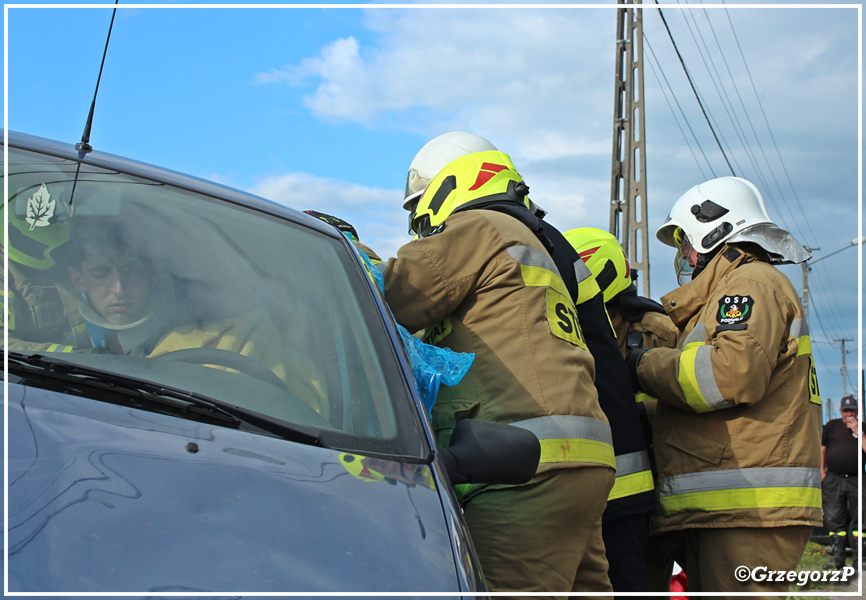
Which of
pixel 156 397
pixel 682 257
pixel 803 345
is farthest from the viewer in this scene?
pixel 682 257

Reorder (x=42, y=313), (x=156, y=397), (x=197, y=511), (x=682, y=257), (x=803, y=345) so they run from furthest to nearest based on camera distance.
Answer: (x=682, y=257) → (x=803, y=345) → (x=42, y=313) → (x=156, y=397) → (x=197, y=511)

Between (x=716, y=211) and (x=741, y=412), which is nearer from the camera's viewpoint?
(x=741, y=412)

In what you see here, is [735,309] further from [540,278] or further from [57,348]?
[57,348]

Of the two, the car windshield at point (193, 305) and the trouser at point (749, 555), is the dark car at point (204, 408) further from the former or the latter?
the trouser at point (749, 555)

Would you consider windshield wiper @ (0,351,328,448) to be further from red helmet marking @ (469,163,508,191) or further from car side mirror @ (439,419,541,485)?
red helmet marking @ (469,163,508,191)

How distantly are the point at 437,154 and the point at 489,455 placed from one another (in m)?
2.33

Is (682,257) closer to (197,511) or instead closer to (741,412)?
(741,412)

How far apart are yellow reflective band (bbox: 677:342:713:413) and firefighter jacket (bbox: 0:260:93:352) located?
2402 millimetres

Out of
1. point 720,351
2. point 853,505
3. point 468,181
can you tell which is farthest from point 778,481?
point 853,505

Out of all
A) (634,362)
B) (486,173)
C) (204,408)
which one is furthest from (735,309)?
(204,408)

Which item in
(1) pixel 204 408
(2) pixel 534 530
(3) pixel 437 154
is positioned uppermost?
(3) pixel 437 154

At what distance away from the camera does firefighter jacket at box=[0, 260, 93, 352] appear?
62.0 inches

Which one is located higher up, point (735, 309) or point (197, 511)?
point (735, 309)

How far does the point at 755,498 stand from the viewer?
313 cm
